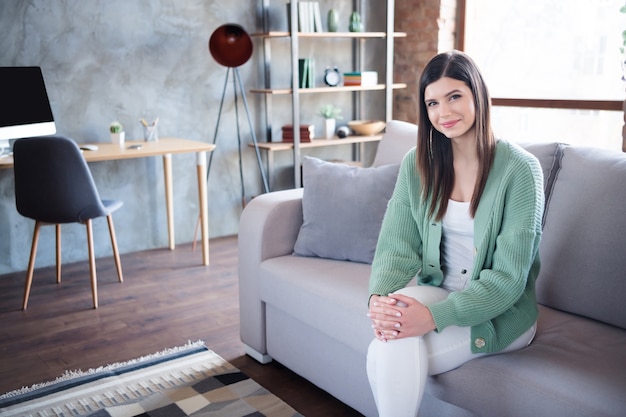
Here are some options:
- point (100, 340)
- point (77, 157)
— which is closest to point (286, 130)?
point (77, 157)

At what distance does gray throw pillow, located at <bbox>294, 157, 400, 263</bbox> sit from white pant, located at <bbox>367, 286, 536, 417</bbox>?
2.45ft

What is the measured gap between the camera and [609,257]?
72.8 inches

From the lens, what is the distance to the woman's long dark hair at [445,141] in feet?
5.72

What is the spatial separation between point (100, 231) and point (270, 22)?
1.85 metres

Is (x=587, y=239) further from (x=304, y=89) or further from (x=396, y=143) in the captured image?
(x=304, y=89)

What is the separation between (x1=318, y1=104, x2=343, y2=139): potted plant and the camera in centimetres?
490

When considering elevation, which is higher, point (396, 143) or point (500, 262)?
point (396, 143)

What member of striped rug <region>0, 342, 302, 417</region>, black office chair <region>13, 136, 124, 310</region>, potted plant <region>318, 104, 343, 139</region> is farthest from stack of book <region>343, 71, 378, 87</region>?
striped rug <region>0, 342, 302, 417</region>

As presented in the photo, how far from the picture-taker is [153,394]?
237cm

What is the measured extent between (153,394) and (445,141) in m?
1.37

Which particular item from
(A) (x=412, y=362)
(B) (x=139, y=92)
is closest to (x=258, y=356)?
(A) (x=412, y=362)

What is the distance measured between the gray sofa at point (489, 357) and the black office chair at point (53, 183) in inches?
41.1

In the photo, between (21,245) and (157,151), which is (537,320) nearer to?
(157,151)

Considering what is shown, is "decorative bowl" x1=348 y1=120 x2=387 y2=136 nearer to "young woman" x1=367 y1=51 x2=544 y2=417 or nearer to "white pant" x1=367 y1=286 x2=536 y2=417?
"young woman" x1=367 y1=51 x2=544 y2=417
